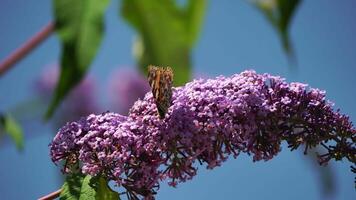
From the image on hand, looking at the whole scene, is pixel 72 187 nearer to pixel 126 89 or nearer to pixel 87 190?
pixel 87 190

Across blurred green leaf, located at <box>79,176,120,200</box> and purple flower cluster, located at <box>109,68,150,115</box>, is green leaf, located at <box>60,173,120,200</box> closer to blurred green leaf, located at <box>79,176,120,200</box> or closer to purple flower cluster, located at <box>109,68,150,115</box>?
blurred green leaf, located at <box>79,176,120,200</box>

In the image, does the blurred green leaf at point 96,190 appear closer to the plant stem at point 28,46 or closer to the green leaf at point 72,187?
the green leaf at point 72,187

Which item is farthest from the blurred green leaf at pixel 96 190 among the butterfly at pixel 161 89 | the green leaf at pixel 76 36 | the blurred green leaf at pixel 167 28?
the blurred green leaf at pixel 167 28

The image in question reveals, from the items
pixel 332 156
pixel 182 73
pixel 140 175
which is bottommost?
pixel 332 156

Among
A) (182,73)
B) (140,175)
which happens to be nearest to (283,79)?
(140,175)

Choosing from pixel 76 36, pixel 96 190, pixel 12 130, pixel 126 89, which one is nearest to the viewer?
pixel 96 190

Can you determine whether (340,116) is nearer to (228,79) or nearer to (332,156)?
(332,156)

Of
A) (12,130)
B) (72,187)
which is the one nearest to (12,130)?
(12,130)
